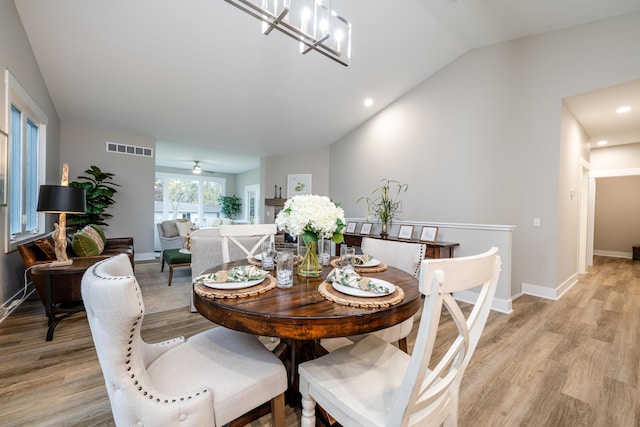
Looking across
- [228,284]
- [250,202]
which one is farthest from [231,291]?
[250,202]

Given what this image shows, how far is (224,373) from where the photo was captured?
110 cm

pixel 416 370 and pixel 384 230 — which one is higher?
pixel 384 230

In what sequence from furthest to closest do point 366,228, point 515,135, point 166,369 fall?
point 366,228
point 515,135
point 166,369

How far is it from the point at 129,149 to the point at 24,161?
2.18 metres

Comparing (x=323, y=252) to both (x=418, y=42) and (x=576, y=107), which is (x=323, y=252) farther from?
(x=576, y=107)

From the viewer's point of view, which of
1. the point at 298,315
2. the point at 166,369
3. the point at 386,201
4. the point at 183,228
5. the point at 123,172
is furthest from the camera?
the point at 183,228

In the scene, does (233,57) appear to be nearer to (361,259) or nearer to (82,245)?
(82,245)

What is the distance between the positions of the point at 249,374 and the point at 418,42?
14.6 feet

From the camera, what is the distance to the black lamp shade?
2.50 m

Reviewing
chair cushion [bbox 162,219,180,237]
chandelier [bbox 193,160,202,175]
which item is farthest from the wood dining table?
chandelier [bbox 193,160,202,175]

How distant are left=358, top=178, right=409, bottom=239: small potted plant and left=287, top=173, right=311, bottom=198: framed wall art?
1684 millimetres

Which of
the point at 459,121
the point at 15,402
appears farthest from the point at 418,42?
the point at 15,402

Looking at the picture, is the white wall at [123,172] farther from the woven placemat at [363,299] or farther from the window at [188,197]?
the woven placemat at [363,299]

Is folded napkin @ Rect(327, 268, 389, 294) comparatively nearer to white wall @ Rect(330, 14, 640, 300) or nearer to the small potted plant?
the small potted plant
